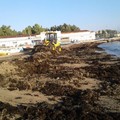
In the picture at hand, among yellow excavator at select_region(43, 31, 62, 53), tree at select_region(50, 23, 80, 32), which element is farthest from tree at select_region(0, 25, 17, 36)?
yellow excavator at select_region(43, 31, 62, 53)

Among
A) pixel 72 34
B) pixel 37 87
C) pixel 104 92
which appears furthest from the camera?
pixel 72 34

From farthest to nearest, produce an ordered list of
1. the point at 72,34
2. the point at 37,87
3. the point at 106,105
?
the point at 72,34 → the point at 37,87 → the point at 106,105

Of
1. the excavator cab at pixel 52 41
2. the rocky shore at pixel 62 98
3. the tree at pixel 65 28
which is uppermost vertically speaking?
the tree at pixel 65 28

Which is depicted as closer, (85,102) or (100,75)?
(85,102)

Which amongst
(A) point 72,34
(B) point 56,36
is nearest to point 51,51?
(B) point 56,36

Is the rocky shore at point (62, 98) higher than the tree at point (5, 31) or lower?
lower

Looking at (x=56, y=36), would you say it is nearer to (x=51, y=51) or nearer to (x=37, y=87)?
(x=51, y=51)

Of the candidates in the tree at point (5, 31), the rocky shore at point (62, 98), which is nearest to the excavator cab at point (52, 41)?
the rocky shore at point (62, 98)

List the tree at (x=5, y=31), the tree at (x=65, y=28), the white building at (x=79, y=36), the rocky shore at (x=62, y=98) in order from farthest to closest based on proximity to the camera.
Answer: the tree at (x=65, y=28) → the tree at (x=5, y=31) → the white building at (x=79, y=36) → the rocky shore at (x=62, y=98)

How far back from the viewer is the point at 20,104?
11.4m

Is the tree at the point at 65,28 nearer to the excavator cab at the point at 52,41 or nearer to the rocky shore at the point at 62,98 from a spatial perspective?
the excavator cab at the point at 52,41

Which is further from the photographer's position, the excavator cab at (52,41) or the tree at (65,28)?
the tree at (65,28)

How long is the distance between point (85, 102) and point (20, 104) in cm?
263

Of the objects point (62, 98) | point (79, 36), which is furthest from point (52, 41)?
point (79, 36)
